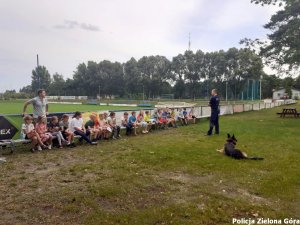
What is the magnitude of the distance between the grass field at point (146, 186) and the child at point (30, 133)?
0.38 m

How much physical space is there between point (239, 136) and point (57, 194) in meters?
9.76

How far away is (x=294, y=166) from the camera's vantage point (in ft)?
27.1

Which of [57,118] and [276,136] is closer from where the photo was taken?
[57,118]

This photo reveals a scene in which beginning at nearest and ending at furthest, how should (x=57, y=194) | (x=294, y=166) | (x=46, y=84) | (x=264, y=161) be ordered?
(x=57, y=194), (x=294, y=166), (x=264, y=161), (x=46, y=84)

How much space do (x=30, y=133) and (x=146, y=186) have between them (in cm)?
548

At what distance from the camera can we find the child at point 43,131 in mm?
10594

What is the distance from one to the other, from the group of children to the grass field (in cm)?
70

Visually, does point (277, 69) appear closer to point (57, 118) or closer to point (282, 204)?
point (57, 118)

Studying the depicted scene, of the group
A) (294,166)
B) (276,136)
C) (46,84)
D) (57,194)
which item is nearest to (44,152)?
(57,194)

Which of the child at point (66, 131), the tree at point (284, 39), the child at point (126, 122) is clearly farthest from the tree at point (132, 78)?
the child at point (66, 131)

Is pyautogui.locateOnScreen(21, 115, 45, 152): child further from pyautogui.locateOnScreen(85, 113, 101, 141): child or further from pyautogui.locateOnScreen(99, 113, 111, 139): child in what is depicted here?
pyautogui.locateOnScreen(99, 113, 111, 139): child

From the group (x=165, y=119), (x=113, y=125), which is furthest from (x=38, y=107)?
(x=165, y=119)

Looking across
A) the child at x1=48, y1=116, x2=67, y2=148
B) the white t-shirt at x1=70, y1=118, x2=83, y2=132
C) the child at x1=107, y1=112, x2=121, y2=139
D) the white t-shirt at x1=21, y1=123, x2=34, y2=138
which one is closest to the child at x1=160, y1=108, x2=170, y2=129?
the child at x1=107, y1=112, x2=121, y2=139

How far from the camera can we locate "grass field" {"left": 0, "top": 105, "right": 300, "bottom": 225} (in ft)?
16.4
